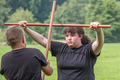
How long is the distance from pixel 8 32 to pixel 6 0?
262ft

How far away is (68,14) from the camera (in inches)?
3179

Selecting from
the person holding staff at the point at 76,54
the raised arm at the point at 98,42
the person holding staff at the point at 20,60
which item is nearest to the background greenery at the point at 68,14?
the person holding staff at the point at 76,54

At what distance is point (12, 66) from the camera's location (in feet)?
12.9

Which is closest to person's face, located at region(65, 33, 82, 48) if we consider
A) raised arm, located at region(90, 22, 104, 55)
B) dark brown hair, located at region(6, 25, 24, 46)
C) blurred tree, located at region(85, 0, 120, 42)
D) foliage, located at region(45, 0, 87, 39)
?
raised arm, located at region(90, 22, 104, 55)

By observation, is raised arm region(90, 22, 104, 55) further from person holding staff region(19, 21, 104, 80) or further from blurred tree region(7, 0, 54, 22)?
blurred tree region(7, 0, 54, 22)

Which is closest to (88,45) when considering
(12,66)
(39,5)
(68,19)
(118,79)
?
(12,66)

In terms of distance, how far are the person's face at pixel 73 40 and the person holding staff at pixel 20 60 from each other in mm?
970

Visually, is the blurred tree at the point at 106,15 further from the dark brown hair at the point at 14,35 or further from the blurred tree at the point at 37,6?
the dark brown hair at the point at 14,35

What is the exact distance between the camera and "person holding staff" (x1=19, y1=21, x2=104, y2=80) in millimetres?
4750

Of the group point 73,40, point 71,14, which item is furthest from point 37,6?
point 73,40

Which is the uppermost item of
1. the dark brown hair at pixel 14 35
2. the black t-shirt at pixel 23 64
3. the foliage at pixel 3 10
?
the dark brown hair at pixel 14 35

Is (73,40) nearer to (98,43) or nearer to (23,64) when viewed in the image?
(98,43)

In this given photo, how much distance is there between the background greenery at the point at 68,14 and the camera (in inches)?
2719

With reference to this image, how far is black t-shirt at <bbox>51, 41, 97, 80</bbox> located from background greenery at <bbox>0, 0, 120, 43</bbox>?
51979 mm
